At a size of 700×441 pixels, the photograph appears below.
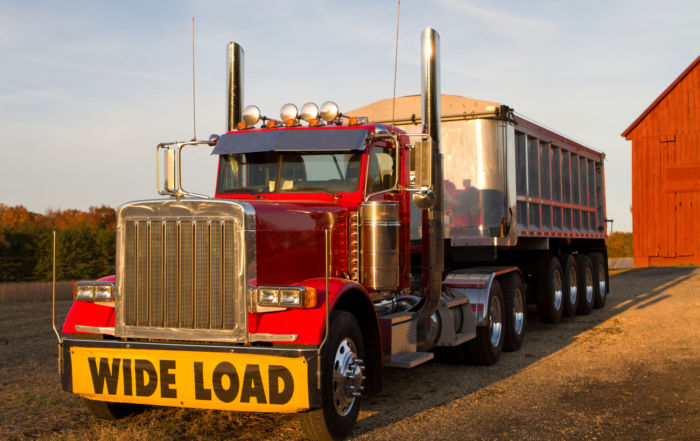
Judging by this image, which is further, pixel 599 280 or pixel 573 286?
pixel 599 280

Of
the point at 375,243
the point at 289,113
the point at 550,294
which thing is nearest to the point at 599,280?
the point at 550,294

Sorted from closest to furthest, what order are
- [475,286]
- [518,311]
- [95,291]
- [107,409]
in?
[95,291]
[107,409]
[475,286]
[518,311]

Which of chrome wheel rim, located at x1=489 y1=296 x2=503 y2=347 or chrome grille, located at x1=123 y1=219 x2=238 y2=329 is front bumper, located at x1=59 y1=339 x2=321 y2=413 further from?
chrome wheel rim, located at x1=489 y1=296 x2=503 y2=347

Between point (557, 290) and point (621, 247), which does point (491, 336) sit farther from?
point (621, 247)

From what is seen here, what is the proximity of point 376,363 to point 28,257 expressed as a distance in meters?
47.8

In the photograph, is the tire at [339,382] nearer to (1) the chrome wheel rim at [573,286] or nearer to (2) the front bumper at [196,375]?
(2) the front bumper at [196,375]

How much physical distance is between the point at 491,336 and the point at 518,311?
4.52 ft

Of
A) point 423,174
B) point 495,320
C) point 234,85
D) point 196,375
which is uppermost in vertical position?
point 234,85

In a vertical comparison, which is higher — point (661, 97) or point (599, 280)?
point (661, 97)

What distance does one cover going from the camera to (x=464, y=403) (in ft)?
21.8

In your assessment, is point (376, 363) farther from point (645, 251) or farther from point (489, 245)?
point (645, 251)

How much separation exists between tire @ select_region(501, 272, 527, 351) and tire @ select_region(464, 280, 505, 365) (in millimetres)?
206

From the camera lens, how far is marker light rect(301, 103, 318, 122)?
22.3 feet

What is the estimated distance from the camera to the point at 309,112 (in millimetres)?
6797
